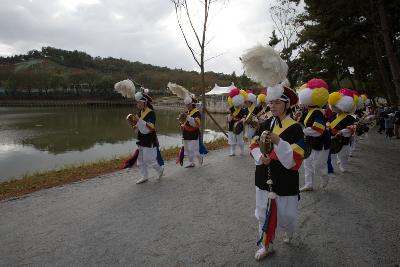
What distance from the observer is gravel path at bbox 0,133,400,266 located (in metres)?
4.00

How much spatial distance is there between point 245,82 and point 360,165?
41.5m

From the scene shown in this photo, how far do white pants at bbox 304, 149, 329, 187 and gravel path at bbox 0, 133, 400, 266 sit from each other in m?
0.32

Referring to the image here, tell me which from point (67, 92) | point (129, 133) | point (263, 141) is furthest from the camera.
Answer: point (67, 92)

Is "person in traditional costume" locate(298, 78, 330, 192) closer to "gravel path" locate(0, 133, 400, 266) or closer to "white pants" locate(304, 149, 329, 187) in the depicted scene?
"white pants" locate(304, 149, 329, 187)

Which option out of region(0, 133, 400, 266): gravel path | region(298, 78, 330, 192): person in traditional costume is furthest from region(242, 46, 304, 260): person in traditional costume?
region(298, 78, 330, 192): person in traditional costume

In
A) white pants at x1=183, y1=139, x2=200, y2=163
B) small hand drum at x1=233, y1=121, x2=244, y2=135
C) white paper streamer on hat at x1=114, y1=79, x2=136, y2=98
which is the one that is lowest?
white pants at x1=183, y1=139, x2=200, y2=163

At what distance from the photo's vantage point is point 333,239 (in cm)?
434

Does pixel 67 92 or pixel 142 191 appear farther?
pixel 67 92

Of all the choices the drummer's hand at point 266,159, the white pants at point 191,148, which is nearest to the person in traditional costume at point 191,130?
the white pants at point 191,148

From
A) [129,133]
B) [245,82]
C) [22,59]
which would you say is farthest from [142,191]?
[22,59]

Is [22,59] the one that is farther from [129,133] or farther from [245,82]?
[129,133]

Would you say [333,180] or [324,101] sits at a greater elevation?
[324,101]

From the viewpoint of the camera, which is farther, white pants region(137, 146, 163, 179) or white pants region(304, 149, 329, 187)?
white pants region(137, 146, 163, 179)

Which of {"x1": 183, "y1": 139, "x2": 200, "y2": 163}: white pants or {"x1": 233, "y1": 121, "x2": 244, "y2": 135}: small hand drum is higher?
{"x1": 233, "y1": 121, "x2": 244, "y2": 135}: small hand drum
